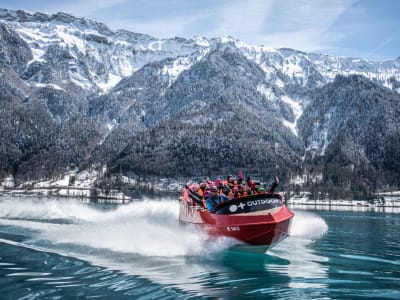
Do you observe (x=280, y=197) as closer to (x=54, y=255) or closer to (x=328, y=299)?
(x=328, y=299)

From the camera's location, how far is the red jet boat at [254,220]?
2577cm

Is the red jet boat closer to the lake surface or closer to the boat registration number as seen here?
the boat registration number

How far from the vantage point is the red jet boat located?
1014 inches

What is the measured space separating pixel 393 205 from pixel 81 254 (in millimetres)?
184099

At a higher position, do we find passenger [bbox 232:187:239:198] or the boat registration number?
passenger [bbox 232:187:239:198]

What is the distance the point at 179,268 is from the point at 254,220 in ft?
18.4

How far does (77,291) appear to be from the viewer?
17688 mm

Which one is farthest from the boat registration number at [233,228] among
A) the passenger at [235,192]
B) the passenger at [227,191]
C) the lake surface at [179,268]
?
the passenger at [227,191]

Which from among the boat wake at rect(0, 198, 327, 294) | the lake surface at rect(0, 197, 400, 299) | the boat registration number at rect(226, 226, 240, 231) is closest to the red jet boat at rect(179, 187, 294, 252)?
the boat registration number at rect(226, 226, 240, 231)

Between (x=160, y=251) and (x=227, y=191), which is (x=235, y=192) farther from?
(x=160, y=251)

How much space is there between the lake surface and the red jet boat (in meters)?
0.88

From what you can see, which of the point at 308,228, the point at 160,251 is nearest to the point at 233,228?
the point at 160,251

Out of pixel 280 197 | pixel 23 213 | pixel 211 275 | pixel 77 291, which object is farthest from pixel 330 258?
pixel 23 213

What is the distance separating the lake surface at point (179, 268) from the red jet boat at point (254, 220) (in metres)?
0.88
